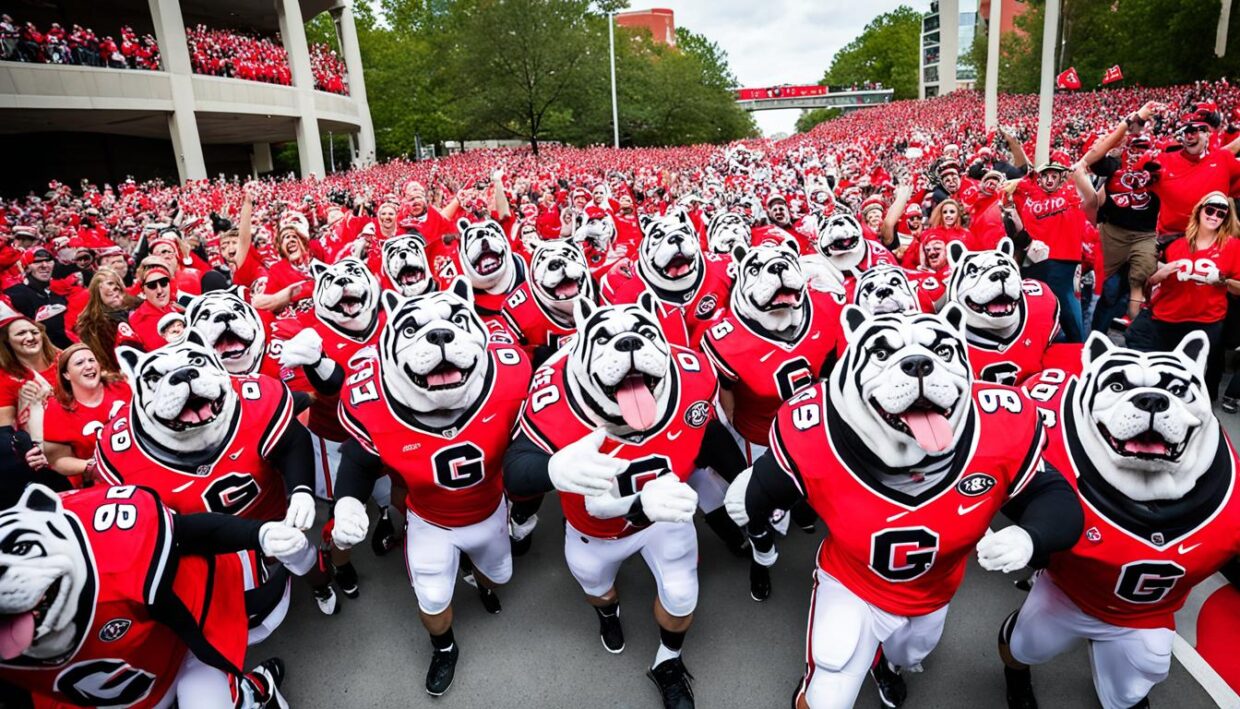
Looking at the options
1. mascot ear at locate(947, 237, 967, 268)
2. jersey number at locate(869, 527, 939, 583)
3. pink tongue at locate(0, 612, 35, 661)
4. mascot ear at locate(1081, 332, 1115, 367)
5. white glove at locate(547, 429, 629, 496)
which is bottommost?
jersey number at locate(869, 527, 939, 583)

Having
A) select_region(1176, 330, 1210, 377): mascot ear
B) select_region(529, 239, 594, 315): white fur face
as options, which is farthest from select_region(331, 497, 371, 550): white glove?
select_region(1176, 330, 1210, 377): mascot ear

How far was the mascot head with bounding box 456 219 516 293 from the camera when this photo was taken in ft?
18.4

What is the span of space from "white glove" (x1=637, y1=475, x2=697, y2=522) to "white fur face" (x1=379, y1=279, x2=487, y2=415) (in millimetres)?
1131

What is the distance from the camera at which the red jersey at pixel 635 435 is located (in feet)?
10.5

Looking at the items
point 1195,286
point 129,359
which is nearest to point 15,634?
point 129,359

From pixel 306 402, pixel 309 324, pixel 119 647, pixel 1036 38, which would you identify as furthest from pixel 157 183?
pixel 1036 38

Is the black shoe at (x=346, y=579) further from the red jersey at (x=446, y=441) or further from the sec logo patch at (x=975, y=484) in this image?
the sec logo patch at (x=975, y=484)

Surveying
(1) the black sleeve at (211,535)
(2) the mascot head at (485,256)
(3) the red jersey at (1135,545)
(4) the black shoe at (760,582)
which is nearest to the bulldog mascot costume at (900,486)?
(3) the red jersey at (1135,545)

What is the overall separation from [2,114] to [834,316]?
29.2 meters

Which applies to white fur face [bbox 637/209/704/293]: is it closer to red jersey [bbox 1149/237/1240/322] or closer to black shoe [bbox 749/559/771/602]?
black shoe [bbox 749/559/771/602]

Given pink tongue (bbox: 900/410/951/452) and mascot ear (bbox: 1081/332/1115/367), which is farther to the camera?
mascot ear (bbox: 1081/332/1115/367)

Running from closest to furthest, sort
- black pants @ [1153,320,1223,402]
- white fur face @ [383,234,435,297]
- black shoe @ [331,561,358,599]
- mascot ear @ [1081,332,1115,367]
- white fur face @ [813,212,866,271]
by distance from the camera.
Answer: mascot ear @ [1081,332,1115,367] < black shoe @ [331,561,358,599] < black pants @ [1153,320,1223,402] < white fur face @ [383,234,435,297] < white fur face @ [813,212,866,271]

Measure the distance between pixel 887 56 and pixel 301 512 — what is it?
90.3 metres

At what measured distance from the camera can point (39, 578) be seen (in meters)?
2.20
